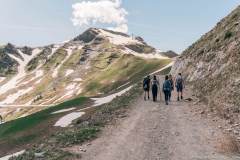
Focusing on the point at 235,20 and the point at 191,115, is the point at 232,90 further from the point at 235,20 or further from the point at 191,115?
the point at 235,20

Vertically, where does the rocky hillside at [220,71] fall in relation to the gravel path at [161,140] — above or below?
above

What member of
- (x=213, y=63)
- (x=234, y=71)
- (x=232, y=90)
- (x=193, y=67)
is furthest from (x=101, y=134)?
(x=193, y=67)

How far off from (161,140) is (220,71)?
938 inches

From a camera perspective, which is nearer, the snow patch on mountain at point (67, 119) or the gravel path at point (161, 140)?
the gravel path at point (161, 140)

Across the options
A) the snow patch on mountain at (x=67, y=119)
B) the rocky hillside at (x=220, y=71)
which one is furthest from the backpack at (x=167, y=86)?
the snow patch on mountain at (x=67, y=119)

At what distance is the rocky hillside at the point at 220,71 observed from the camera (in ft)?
118

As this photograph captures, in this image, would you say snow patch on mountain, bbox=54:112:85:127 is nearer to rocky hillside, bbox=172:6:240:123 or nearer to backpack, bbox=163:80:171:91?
rocky hillside, bbox=172:6:240:123

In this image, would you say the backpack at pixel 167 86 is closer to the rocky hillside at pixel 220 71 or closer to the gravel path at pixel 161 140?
the rocky hillside at pixel 220 71

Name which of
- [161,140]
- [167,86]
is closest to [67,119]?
[167,86]

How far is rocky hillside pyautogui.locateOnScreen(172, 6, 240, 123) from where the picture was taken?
1415 inches

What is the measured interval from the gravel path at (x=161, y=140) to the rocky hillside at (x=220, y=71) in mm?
2369

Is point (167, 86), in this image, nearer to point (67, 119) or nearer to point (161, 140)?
point (161, 140)

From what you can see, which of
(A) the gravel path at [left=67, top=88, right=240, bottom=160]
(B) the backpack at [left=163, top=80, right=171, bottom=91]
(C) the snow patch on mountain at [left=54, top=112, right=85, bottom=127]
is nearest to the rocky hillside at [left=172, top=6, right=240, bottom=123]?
(A) the gravel path at [left=67, top=88, right=240, bottom=160]

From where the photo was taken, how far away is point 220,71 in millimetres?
49125
